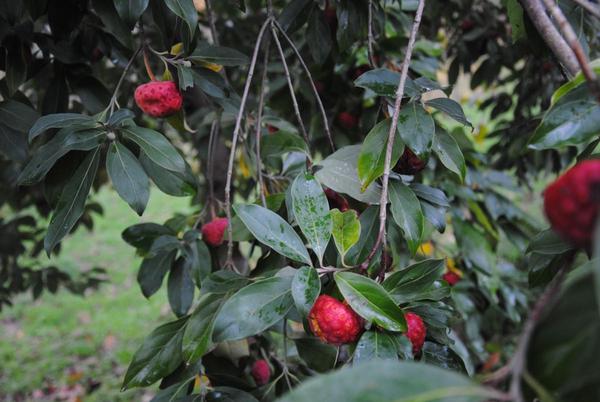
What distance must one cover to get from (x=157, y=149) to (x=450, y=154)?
400 mm

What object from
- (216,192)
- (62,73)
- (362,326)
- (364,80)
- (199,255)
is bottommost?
(216,192)

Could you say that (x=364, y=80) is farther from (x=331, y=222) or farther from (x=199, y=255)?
(x=199, y=255)

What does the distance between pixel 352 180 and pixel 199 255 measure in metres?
0.34

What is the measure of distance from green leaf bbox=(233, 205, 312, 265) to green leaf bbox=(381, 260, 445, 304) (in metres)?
0.11

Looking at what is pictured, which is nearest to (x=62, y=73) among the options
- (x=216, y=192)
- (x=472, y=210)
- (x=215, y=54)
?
(x=215, y=54)

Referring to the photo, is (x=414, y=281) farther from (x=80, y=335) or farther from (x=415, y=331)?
(x=80, y=335)

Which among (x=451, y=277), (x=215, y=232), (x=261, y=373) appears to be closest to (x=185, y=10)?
(x=215, y=232)

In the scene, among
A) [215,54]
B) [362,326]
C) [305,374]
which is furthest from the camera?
[305,374]

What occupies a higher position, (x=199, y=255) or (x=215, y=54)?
(x=215, y=54)

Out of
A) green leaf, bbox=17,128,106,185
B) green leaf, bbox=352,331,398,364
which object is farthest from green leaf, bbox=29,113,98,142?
green leaf, bbox=352,331,398,364

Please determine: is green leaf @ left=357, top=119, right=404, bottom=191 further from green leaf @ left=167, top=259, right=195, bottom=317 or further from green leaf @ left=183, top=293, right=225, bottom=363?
green leaf @ left=167, top=259, right=195, bottom=317

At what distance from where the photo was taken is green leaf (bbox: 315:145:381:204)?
2.37ft

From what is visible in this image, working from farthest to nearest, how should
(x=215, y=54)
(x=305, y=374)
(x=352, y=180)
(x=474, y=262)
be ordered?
(x=474, y=262)
(x=305, y=374)
(x=215, y=54)
(x=352, y=180)

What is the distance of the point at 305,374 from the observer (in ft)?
3.38
